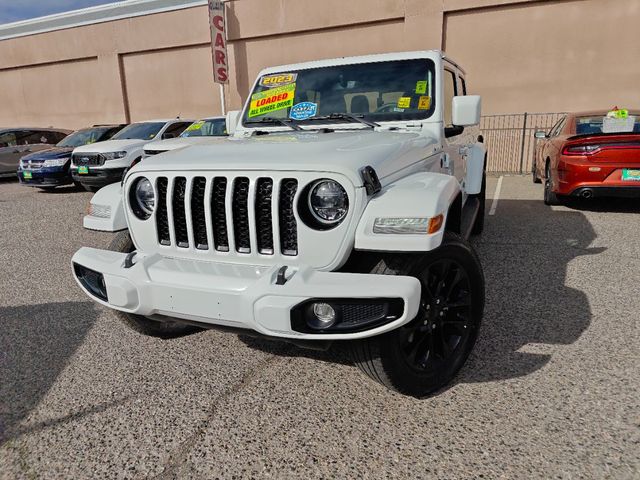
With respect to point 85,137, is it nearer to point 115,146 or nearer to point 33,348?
point 115,146

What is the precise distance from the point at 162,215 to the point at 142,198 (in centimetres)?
20

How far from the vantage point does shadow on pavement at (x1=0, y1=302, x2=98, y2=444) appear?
2469 mm

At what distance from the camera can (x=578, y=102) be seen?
38.3 ft

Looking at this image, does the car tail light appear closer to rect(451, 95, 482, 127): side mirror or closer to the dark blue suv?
rect(451, 95, 482, 127): side mirror

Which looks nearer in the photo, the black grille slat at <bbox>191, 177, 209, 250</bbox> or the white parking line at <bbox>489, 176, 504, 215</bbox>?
the black grille slat at <bbox>191, 177, 209, 250</bbox>

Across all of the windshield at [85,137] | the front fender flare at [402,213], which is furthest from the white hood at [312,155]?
the windshield at [85,137]

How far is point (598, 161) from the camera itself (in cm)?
597

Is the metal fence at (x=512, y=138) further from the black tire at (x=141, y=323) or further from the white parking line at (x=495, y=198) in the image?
the black tire at (x=141, y=323)

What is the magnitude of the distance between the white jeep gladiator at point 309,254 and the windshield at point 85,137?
31.0ft

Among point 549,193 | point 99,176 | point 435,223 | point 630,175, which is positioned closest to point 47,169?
point 99,176

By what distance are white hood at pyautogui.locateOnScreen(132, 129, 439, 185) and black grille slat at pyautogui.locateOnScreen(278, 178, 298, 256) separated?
79mm

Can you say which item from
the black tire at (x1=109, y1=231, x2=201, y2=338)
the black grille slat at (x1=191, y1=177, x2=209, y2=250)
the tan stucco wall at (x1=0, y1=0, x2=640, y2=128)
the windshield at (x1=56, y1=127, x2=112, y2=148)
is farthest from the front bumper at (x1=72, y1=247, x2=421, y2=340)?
the tan stucco wall at (x1=0, y1=0, x2=640, y2=128)

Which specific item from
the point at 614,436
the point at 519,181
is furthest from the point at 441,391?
the point at 519,181

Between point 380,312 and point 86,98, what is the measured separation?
2005 centimetres
